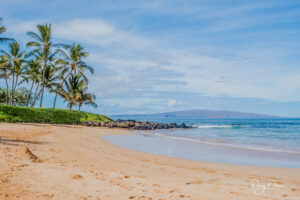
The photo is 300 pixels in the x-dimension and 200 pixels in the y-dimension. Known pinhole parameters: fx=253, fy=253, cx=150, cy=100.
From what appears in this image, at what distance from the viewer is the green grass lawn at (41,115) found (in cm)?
2552

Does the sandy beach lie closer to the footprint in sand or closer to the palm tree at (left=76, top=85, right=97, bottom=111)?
the footprint in sand

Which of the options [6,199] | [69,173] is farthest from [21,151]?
[6,199]

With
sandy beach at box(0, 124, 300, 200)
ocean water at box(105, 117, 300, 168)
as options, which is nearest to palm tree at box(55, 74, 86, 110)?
ocean water at box(105, 117, 300, 168)

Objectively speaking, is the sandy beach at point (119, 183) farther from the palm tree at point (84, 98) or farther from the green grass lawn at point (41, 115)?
the palm tree at point (84, 98)

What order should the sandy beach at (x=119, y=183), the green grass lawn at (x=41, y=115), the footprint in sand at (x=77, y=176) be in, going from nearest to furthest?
the sandy beach at (x=119, y=183) < the footprint in sand at (x=77, y=176) < the green grass lawn at (x=41, y=115)

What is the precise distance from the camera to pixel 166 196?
4703 millimetres

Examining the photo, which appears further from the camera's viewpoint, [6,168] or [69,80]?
[69,80]

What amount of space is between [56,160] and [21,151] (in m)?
1.73

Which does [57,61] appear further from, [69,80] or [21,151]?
[21,151]

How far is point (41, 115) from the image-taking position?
30.5 m
